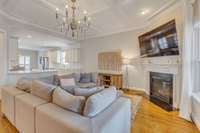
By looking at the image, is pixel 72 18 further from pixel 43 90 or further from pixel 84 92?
pixel 84 92

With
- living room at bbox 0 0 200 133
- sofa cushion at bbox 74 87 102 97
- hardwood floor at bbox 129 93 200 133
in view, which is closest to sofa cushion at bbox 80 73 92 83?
living room at bbox 0 0 200 133

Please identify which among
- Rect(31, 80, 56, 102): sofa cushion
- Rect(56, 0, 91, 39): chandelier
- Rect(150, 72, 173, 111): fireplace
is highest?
Rect(56, 0, 91, 39): chandelier

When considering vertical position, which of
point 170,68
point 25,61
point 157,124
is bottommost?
point 157,124

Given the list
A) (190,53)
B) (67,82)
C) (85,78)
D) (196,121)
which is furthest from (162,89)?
(67,82)

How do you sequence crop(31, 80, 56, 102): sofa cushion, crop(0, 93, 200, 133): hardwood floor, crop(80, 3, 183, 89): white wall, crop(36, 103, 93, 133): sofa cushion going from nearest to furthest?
crop(36, 103, 93, 133): sofa cushion → crop(31, 80, 56, 102): sofa cushion → crop(0, 93, 200, 133): hardwood floor → crop(80, 3, 183, 89): white wall

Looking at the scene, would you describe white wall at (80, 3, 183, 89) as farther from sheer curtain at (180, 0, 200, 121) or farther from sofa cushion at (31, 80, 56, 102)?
sofa cushion at (31, 80, 56, 102)

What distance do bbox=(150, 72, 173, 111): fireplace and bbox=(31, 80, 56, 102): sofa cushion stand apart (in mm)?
3059

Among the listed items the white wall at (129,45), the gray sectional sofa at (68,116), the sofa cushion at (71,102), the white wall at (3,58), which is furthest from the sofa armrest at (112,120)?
the white wall at (3,58)

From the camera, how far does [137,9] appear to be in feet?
12.3

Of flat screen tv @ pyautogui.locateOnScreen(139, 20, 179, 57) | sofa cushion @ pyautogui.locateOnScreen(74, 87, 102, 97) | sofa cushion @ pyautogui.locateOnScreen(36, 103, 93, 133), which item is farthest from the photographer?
flat screen tv @ pyautogui.locateOnScreen(139, 20, 179, 57)

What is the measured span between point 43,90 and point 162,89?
3.61 metres

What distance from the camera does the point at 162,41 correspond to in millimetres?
3561

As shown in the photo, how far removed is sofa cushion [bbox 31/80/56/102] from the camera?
6.38 feet

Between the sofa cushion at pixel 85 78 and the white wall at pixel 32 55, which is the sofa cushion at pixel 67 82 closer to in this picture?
the sofa cushion at pixel 85 78
